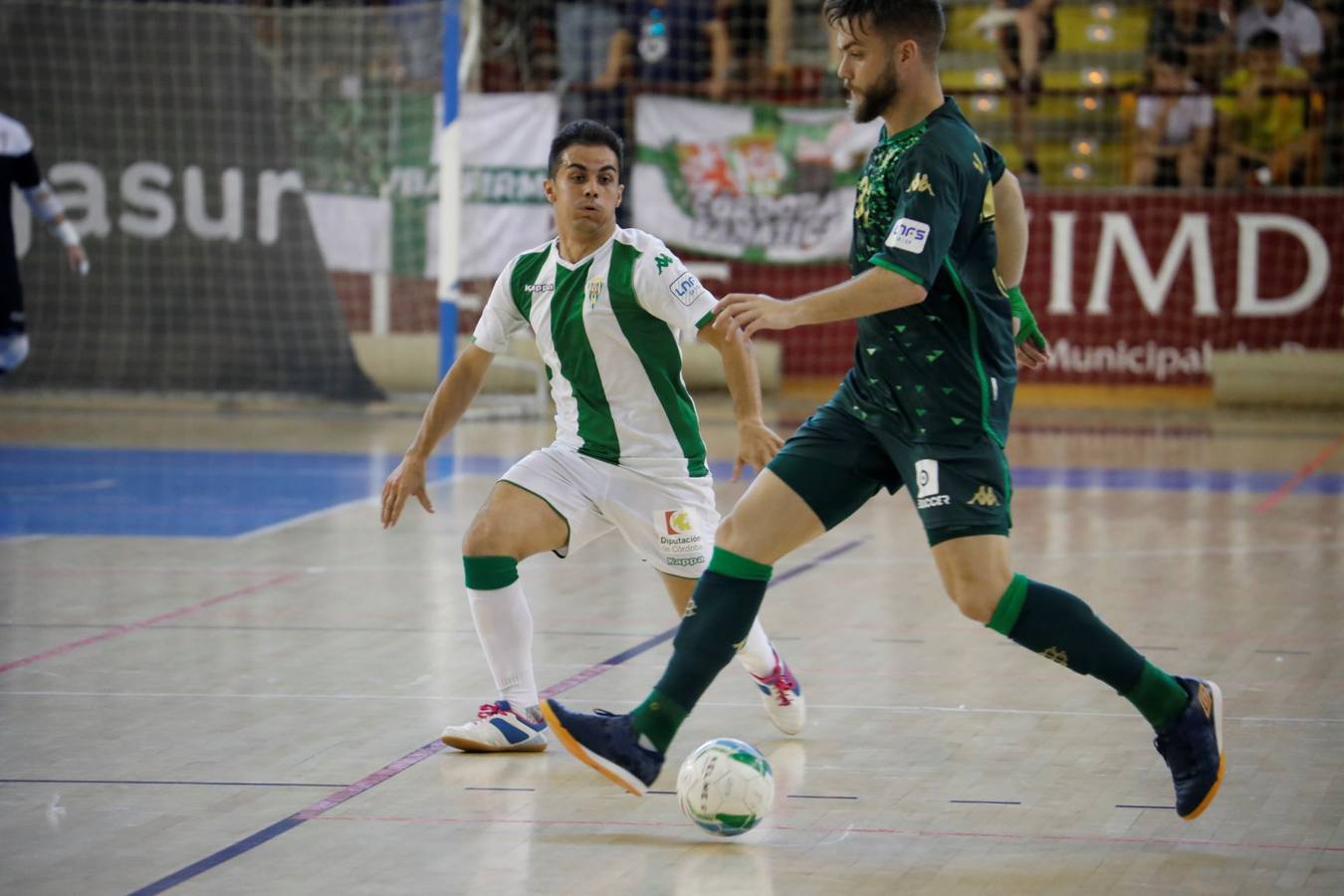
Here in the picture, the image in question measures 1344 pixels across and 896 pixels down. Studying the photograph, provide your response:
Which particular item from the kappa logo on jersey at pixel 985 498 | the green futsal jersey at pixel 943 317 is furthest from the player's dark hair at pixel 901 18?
the kappa logo on jersey at pixel 985 498

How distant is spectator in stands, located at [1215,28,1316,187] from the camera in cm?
1780

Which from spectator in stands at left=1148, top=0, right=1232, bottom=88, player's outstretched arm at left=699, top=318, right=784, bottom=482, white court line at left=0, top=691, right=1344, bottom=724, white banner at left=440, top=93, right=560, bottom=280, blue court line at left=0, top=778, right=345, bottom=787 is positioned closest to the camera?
blue court line at left=0, top=778, right=345, bottom=787

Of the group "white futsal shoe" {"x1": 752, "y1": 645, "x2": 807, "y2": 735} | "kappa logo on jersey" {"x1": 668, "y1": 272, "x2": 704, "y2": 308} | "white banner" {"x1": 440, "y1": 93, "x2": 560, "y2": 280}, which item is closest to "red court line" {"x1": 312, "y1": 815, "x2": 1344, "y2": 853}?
"white futsal shoe" {"x1": 752, "y1": 645, "x2": 807, "y2": 735}

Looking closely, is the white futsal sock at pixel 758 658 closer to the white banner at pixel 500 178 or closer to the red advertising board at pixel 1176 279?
the white banner at pixel 500 178

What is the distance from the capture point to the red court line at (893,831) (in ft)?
13.1

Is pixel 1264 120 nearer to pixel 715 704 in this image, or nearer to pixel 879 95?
pixel 715 704

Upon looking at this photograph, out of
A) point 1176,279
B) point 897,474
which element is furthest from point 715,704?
point 1176,279

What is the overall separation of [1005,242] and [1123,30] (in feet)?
53.5

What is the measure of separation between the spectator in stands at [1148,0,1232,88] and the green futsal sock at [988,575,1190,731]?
15.4 meters

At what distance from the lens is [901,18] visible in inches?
163

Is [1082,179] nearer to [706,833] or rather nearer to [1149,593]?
[1149,593]

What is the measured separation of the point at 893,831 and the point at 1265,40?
15.8 meters

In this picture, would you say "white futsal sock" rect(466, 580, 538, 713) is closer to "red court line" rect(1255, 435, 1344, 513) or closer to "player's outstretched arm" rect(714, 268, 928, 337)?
"player's outstretched arm" rect(714, 268, 928, 337)

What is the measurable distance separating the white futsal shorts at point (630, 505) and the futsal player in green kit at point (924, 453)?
0.80 meters
